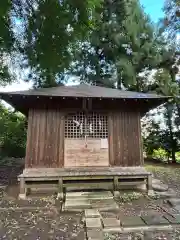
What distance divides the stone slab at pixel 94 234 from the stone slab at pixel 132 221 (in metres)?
0.55

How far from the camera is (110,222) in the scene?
4.20m

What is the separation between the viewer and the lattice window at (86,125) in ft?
21.7

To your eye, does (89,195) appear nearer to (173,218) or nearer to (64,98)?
(173,218)

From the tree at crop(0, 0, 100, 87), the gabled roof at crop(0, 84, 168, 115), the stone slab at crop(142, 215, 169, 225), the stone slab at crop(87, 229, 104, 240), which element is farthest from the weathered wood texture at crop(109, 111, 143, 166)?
the stone slab at crop(87, 229, 104, 240)

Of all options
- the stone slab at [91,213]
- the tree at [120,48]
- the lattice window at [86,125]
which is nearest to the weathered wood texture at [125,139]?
the lattice window at [86,125]

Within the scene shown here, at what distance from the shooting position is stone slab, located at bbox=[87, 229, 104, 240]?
11.7 ft

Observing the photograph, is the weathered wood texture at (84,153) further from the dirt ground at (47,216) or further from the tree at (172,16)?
the tree at (172,16)

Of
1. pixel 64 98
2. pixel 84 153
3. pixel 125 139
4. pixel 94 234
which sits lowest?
pixel 94 234

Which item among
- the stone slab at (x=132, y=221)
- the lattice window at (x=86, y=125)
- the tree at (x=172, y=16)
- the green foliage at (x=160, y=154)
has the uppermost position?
the tree at (x=172, y=16)

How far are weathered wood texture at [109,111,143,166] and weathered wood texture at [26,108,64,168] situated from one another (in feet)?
4.64

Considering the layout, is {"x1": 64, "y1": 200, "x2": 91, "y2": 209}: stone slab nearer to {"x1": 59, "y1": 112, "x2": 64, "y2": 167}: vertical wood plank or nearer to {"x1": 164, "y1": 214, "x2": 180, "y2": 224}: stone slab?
{"x1": 59, "y1": 112, "x2": 64, "y2": 167}: vertical wood plank

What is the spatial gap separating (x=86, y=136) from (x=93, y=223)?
2842 mm

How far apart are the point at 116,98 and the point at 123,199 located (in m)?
2.58

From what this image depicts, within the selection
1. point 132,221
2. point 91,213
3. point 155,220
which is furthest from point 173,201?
point 91,213
